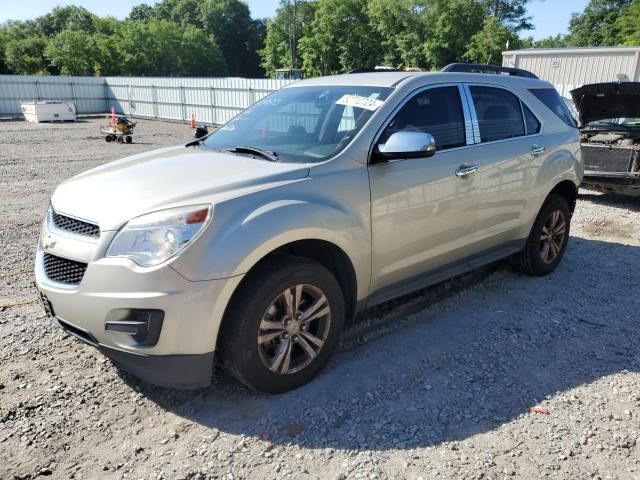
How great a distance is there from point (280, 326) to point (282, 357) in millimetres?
200

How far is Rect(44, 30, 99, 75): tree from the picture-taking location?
2057 inches

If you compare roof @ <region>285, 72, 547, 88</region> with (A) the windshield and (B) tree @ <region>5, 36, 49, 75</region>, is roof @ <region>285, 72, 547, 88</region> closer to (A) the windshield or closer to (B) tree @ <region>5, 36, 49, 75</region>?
(A) the windshield

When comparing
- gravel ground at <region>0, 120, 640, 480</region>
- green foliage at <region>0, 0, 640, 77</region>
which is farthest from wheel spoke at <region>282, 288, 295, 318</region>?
green foliage at <region>0, 0, 640, 77</region>

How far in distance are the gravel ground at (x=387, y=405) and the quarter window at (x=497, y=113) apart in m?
1.47

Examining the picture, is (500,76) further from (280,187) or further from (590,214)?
(590,214)

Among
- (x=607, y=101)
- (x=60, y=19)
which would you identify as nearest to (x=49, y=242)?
(x=607, y=101)

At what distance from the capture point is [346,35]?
6869 centimetres

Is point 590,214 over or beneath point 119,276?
beneath

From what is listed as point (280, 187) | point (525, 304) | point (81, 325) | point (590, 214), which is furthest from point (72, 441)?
point (590, 214)

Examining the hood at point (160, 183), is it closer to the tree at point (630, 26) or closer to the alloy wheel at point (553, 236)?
the alloy wheel at point (553, 236)

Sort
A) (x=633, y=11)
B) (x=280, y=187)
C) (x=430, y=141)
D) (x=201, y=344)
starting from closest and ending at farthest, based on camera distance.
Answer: (x=201, y=344), (x=280, y=187), (x=430, y=141), (x=633, y=11)

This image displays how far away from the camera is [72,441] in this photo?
2.83 m

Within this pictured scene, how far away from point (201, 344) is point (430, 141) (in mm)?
1872

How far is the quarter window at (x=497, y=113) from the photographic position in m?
4.33
